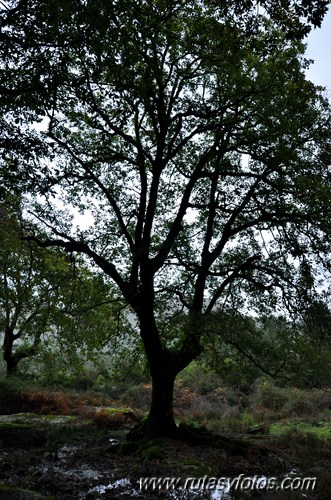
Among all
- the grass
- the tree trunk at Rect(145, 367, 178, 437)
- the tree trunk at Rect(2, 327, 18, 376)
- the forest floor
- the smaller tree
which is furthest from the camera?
the tree trunk at Rect(2, 327, 18, 376)

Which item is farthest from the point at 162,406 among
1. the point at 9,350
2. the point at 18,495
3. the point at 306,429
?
the point at 9,350

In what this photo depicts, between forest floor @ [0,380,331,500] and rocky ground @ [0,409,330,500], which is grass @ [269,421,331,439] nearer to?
forest floor @ [0,380,331,500]

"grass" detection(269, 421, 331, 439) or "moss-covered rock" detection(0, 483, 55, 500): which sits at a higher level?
"moss-covered rock" detection(0, 483, 55, 500)

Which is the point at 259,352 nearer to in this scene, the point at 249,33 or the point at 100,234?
the point at 100,234

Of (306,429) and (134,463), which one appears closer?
(134,463)

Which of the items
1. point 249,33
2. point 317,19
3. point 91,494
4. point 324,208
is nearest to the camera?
point 317,19

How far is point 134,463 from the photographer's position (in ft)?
26.8

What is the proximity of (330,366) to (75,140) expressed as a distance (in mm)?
8256

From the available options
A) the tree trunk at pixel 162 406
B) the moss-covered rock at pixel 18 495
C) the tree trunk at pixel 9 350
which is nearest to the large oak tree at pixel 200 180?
the tree trunk at pixel 162 406

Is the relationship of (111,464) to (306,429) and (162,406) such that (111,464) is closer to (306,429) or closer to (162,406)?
(162,406)

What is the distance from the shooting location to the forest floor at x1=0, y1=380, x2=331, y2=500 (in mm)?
6641

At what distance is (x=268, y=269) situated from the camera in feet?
32.7

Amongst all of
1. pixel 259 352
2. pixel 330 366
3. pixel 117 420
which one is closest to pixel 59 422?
pixel 117 420

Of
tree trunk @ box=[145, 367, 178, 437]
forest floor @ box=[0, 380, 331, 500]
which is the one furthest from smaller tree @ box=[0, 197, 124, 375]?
forest floor @ box=[0, 380, 331, 500]
